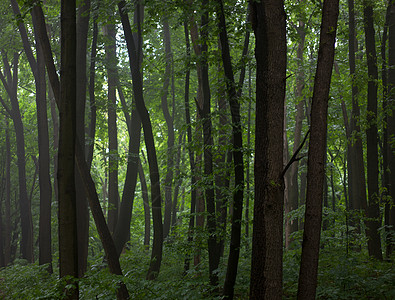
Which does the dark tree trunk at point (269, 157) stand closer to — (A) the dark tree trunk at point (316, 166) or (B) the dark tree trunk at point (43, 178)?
(A) the dark tree trunk at point (316, 166)

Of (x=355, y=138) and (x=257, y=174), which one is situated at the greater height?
(x=355, y=138)

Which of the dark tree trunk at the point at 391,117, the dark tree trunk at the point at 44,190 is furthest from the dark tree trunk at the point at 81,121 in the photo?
the dark tree trunk at the point at 391,117

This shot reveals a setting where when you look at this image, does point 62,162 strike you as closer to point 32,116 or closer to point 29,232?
point 29,232

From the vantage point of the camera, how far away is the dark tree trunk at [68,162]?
6.19m

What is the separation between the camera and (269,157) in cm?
570

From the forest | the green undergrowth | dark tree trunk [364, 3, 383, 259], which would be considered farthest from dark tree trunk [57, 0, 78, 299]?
dark tree trunk [364, 3, 383, 259]

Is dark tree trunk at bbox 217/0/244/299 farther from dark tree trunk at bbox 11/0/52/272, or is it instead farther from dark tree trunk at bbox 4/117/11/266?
dark tree trunk at bbox 4/117/11/266

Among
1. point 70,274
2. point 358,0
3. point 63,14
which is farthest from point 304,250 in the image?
point 358,0

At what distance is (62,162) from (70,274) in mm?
1666

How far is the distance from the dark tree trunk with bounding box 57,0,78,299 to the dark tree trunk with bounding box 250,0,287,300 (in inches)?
102

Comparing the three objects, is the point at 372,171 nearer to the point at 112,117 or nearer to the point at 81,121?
the point at 81,121

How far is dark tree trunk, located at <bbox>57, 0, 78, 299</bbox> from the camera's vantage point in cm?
619

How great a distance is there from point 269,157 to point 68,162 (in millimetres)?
3017

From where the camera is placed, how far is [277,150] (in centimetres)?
573
